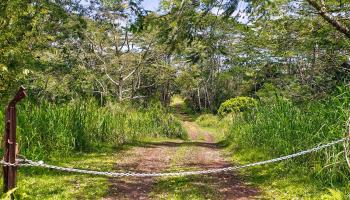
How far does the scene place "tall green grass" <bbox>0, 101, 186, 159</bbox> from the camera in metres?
9.35

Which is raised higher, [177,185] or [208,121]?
[177,185]

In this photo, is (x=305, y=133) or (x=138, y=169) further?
(x=138, y=169)

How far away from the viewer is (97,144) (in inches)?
508

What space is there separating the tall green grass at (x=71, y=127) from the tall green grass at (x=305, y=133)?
15.3 feet

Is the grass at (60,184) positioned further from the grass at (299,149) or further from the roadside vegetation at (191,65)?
the grass at (299,149)

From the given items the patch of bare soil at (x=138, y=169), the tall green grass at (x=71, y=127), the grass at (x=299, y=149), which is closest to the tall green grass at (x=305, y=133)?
the grass at (x=299, y=149)

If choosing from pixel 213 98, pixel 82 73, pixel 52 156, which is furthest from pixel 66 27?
pixel 213 98

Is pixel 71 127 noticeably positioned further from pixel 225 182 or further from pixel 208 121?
pixel 208 121

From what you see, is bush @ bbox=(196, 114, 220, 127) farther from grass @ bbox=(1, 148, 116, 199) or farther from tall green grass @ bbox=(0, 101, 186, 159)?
grass @ bbox=(1, 148, 116, 199)

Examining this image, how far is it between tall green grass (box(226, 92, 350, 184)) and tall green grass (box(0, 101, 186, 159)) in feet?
15.3

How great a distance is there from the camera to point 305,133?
28.3ft

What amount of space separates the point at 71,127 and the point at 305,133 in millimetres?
6019

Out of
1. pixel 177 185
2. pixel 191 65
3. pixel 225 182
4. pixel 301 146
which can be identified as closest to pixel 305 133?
pixel 301 146

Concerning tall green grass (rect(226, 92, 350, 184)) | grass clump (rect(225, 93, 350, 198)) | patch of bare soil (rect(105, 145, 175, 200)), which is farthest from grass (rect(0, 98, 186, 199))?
tall green grass (rect(226, 92, 350, 184))
